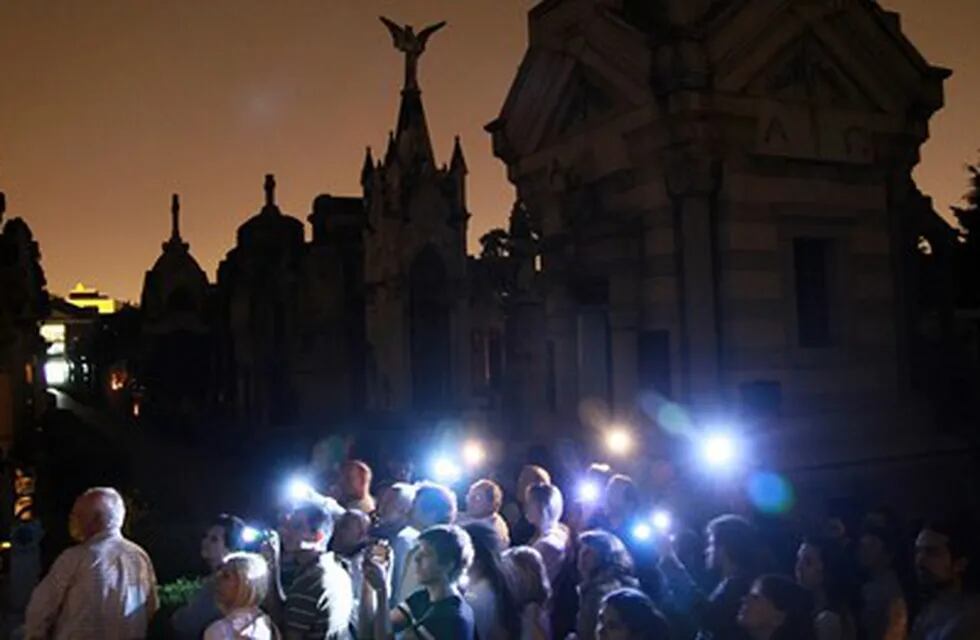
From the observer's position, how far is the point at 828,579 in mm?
5914

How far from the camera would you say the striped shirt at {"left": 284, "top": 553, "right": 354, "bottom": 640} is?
558cm

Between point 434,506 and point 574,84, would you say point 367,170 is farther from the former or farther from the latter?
point 434,506

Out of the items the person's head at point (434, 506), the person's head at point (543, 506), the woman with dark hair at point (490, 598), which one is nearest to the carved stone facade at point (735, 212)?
the person's head at point (543, 506)

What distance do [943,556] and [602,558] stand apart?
6.53ft

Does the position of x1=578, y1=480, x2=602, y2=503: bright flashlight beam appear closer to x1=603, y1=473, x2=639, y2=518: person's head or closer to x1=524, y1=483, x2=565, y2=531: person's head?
x1=603, y1=473, x2=639, y2=518: person's head

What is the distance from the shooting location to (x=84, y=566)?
6.04m

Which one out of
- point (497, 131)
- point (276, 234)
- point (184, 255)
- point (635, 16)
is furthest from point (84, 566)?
point (184, 255)

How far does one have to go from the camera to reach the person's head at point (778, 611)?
4.48m

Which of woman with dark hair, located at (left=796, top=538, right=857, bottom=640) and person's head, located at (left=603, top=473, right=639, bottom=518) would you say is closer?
woman with dark hair, located at (left=796, top=538, right=857, bottom=640)

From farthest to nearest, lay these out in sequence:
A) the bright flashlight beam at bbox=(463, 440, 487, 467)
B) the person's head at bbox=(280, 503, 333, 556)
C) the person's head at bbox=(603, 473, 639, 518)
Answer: the bright flashlight beam at bbox=(463, 440, 487, 467)
the person's head at bbox=(603, 473, 639, 518)
the person's head at bbox=(280, 503, 333, 556)

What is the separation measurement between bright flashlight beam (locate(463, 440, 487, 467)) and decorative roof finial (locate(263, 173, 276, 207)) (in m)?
28.2

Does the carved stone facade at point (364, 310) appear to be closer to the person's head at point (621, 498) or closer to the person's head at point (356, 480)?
the person's head at point (356, 480)

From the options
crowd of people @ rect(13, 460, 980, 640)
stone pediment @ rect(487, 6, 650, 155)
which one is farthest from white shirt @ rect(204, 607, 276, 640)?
→ stone pediment @ rect(487, 6, 650, 155)

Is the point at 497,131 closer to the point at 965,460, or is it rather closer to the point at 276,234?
the point at 965,460
